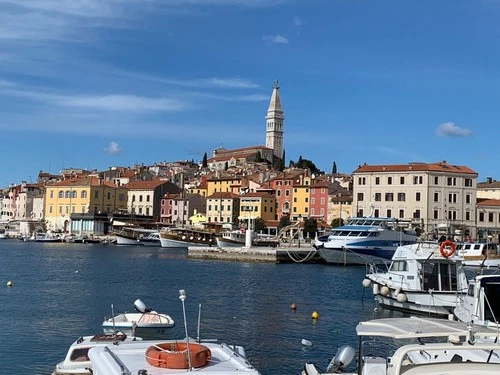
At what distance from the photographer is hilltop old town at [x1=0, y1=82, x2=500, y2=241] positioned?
85625 mm

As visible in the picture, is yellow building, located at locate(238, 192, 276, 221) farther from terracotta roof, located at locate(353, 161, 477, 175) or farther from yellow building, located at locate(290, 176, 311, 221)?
terracotta roof, located at locate(353, 161, 477, 175)

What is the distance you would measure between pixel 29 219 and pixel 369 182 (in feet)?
228

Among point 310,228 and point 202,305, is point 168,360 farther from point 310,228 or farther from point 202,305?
point 310,228

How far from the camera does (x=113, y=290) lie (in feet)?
117

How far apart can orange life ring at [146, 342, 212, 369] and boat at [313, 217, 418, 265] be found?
48.6 metres

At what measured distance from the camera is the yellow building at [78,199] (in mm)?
114312

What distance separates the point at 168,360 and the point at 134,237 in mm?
93725

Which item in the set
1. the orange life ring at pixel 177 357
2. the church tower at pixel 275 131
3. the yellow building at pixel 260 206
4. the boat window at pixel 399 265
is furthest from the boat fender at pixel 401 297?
the church tower at pixel 275 131

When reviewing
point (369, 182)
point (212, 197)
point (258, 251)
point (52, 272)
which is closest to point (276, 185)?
point (212, 197)

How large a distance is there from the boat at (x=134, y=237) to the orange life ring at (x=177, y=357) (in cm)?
9073

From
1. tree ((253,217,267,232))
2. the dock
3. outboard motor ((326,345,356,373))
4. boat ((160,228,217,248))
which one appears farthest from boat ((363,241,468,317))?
tree ((253,217,267,232))

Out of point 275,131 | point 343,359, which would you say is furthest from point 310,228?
point 275,131

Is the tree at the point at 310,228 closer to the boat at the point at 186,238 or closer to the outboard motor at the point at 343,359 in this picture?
the boat at the point at 186,238

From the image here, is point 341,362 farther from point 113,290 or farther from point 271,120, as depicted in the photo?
point 271,120
